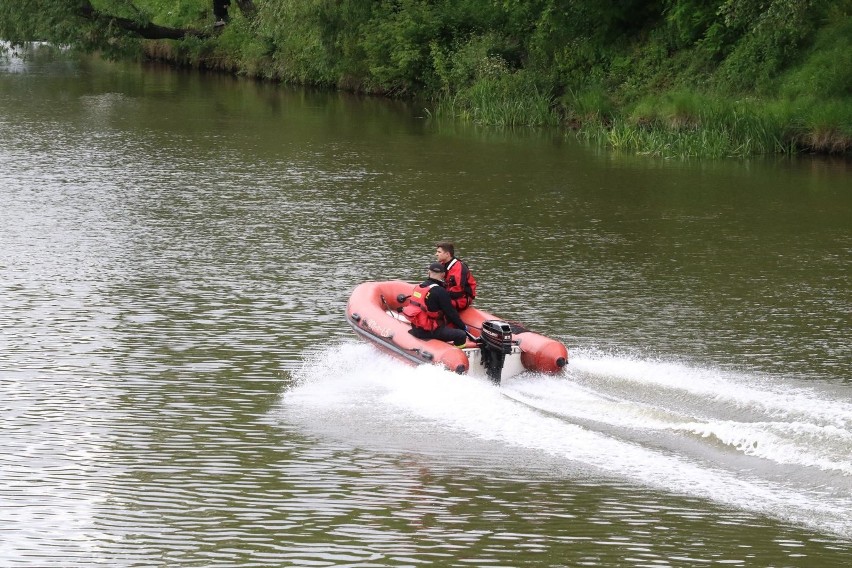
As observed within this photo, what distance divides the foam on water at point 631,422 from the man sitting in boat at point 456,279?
0.90 meters

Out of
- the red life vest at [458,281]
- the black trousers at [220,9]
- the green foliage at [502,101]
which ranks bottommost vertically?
the red life vest at [458,281]

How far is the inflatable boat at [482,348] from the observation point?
439 inches

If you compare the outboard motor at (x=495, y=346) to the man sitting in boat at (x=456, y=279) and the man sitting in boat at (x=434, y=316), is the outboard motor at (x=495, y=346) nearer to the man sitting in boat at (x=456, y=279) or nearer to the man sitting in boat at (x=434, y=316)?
the man sitting in boat at (x=434, y=316)

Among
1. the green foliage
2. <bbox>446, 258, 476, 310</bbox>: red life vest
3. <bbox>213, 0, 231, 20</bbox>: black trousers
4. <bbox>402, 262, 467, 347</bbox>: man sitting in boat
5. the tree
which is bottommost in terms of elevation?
<bbox>402, 262, 467, 347</bbox>: man sitting in boat

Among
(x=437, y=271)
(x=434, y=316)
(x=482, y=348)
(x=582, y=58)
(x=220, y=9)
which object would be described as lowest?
(x=482, y=348)

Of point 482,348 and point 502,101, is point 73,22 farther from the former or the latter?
A: point 482,348

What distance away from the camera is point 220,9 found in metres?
46.2

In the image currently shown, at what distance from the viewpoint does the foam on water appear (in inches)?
343

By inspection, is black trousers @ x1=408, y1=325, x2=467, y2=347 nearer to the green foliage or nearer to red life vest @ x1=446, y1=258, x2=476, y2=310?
red life vest @ x1=446, y1=258, x2=476, y2=310

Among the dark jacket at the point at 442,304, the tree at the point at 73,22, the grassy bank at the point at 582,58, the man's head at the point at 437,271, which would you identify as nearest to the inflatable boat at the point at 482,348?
the dark jacket at the point at 442,304

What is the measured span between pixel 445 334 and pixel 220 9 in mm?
36724

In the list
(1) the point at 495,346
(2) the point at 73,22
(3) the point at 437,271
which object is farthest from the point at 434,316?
(2) the point at 73,22

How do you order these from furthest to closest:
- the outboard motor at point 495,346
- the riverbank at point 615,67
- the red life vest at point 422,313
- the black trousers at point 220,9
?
the black trousers at point 220,9, the riverbank at point 615,67, the red life vest at point 422,313, the outboard motor at point 495,346

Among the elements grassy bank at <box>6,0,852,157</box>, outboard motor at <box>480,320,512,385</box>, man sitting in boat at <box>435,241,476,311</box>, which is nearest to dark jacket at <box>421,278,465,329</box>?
man sitting in boat at <box>435,241,476,311</box>
